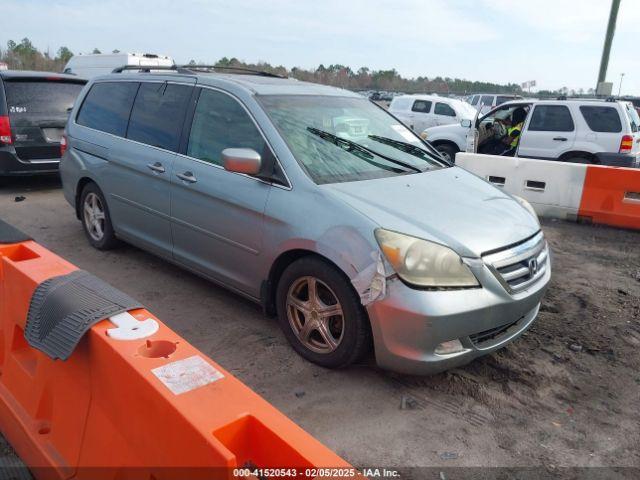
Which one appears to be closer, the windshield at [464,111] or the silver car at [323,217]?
the silver car at [323,217]

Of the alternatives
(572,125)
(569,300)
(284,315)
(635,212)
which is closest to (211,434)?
(284,315)

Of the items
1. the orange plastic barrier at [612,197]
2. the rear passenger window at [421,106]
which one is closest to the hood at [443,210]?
the orange plastic barrier at [612,197]

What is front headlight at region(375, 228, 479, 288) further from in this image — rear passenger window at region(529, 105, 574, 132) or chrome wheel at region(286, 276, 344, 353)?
rear passenger window at region(529, 105, 574, 132)

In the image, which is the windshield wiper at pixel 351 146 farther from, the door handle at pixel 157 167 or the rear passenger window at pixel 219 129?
the door handle at pixel 157 167

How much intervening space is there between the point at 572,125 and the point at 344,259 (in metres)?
8.10

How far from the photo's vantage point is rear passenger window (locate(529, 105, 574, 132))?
31.1ft

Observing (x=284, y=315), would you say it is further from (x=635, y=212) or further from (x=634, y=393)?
(x=635, y=212)

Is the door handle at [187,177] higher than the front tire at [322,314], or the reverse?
the door handle at [187,177]

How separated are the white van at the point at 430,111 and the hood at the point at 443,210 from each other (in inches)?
488

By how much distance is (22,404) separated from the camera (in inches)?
98.6

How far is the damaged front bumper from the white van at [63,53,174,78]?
15.0 metres

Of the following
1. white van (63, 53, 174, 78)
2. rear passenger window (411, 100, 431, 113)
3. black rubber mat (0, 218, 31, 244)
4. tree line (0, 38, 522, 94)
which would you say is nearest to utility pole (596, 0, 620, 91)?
rear passenger window (411, 100, 431, 113)

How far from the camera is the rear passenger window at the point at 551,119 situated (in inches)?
373

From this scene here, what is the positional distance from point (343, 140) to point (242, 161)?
33.5 inches
